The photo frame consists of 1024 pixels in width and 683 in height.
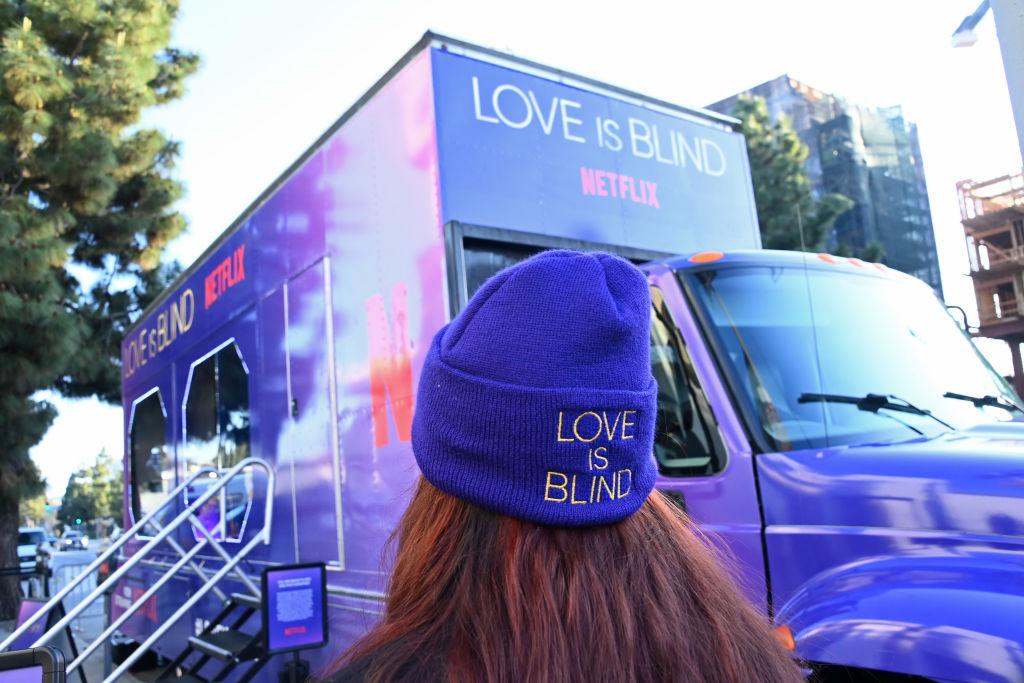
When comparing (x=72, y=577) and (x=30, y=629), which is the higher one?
(x=30, y=629)

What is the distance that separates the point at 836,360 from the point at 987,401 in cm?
60

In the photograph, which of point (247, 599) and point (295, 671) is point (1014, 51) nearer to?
point (295, 671)

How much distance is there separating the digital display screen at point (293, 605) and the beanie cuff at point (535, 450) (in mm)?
3270

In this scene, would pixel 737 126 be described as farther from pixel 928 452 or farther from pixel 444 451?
pixel 444 451

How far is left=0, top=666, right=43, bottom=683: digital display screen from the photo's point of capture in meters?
2.04

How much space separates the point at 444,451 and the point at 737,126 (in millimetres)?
4451

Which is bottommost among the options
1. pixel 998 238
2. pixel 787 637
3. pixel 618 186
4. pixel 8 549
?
pixel 8 549

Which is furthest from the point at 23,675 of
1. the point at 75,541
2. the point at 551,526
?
the point at 75,541

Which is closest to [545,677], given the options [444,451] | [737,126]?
[444,451]

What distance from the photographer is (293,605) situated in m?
4.09

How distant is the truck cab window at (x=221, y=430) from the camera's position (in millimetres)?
5281

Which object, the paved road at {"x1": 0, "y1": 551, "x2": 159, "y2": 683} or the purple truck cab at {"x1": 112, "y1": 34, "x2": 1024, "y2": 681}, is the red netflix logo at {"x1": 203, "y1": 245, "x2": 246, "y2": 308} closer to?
the purple truck cab at {"x1": 112, "y1": 34, "x2": 1024, "y2": 681}

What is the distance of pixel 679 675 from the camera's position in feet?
3.23

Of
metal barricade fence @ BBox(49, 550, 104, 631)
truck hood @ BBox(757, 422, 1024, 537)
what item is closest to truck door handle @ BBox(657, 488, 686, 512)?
truck hood @ BBox(757, 422, 1024, 537)
